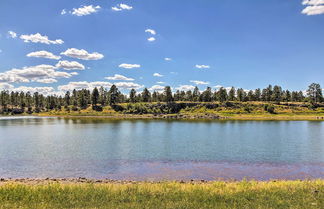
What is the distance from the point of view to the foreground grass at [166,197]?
14.9 meters

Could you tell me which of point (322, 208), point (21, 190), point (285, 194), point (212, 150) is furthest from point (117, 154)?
point (322, 208)

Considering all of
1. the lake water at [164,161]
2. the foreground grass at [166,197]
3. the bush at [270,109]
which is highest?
the bush at [270,109]

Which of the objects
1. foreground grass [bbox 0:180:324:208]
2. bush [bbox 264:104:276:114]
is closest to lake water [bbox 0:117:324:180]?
foreground grass [bbox 0:180:324:208]

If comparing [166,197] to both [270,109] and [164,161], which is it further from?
[270,109]

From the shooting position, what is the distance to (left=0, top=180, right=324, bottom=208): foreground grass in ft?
49.0

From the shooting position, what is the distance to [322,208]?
14.4 meters

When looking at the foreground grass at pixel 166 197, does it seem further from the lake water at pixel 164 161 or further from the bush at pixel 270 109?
the bush at pixel 270 109

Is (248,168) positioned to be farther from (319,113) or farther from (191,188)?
(319,113)

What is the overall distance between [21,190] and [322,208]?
2070 centimetres

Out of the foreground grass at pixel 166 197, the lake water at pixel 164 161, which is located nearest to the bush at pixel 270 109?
the lake water at pixel 164 161

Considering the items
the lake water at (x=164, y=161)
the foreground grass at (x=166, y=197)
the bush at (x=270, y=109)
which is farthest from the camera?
the bush at (x=270, y=109)

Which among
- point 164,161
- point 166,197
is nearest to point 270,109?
point 164,161

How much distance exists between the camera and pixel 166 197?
656 inches

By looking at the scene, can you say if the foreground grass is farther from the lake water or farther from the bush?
the bush
